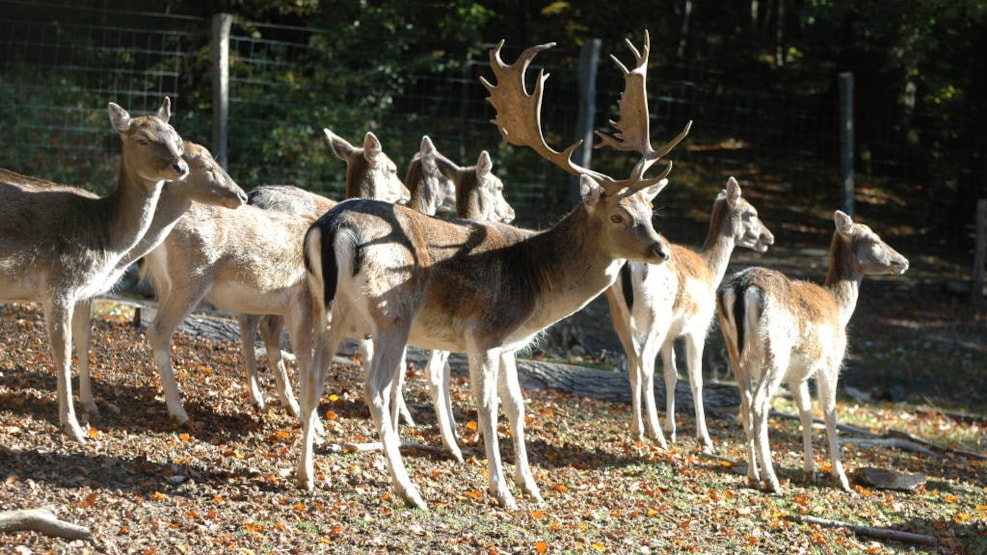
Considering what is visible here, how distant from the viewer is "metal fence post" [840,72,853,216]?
14203 millimetres

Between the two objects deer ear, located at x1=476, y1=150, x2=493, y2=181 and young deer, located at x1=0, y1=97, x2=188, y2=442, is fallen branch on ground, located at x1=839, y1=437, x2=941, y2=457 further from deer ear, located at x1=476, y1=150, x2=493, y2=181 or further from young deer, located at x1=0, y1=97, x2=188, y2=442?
young deer, located at x1=0, y1=97, x2=188, y2=442

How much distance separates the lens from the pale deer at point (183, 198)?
6.88 meters

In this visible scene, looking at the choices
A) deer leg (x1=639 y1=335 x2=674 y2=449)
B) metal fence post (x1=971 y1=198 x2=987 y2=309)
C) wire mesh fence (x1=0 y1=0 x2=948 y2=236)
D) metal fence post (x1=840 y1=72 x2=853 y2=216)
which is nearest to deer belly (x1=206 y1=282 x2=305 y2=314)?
deer leg (x1=639 y1=335 x2=674 y2=449)

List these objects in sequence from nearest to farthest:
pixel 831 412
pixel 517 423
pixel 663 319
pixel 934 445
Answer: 1. pixel 517 423
2. pixel 831 412
3. pixel 663 319
4. pixel 934 445

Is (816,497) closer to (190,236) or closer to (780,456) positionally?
(780,456)

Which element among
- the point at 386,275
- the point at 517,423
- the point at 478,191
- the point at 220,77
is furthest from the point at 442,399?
the point at 220,77

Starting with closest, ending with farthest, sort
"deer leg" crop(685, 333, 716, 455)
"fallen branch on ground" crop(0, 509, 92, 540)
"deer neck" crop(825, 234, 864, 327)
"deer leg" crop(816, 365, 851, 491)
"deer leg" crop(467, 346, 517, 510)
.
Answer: "fallen branch on ground" crop(0, 509, 92, 540) → "deer leg" crop(467, 346, 517, 510) → "deer leg" crop(816, 365, 851, 491) → "deer leg" crop(685, 333, 716, 455) → "deer neck" crop(825, 234, 864, 327)

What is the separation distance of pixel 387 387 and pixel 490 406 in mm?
581

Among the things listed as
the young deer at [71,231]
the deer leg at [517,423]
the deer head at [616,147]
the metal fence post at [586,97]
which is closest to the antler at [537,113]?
the deer head at [616,147]

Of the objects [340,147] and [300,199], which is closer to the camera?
[300,199]

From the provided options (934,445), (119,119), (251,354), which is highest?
(119,119)

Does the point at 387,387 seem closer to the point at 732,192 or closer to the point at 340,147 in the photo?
the point at 340,147

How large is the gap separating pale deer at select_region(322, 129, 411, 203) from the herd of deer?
30.2 inches

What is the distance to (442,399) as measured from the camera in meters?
7.46
